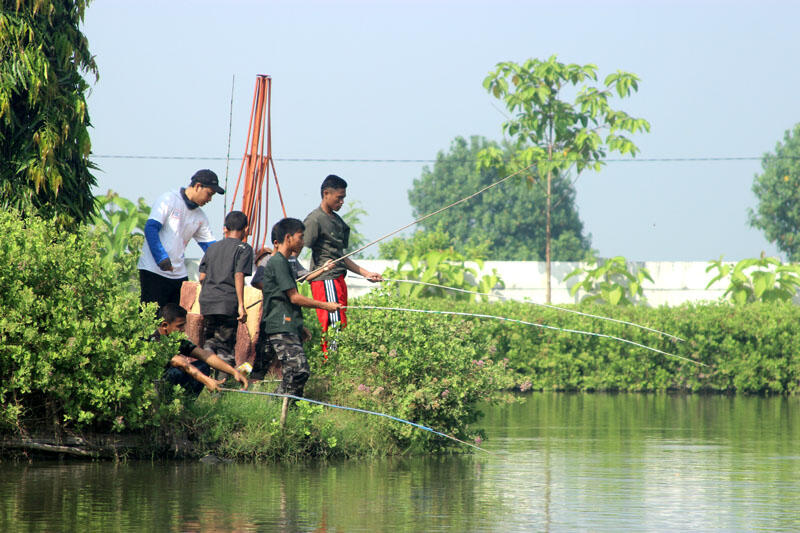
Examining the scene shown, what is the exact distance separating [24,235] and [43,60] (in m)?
4.19

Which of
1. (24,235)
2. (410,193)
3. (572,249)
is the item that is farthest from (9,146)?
(410,193)

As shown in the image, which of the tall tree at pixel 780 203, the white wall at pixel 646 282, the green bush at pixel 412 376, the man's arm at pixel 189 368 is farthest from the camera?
the tall tree at pixel 780 203

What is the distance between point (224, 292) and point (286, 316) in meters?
0.80

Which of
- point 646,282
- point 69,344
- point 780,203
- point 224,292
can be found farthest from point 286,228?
point 780,203

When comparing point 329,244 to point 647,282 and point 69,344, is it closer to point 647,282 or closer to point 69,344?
point 69,344

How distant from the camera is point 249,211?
13.8 metres

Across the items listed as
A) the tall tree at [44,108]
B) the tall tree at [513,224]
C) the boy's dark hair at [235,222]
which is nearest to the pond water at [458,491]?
the boy's dark hair at [235,222]

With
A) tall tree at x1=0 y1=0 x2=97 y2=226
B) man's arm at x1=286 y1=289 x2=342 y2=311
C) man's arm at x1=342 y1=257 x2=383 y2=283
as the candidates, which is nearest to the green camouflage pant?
man's arm at x1=286 y1=289 x2=342 y2=311

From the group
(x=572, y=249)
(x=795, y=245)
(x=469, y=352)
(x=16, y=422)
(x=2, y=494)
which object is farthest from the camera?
(x=572, y=249)

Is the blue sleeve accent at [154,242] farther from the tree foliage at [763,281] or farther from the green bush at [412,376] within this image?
the tree foliage at [763,281]

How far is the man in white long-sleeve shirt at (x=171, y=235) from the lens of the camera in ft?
36.8

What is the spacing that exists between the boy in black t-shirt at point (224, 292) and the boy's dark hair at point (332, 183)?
4.26 feet

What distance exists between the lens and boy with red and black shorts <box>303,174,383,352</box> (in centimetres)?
1177

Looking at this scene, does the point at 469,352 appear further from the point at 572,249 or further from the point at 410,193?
the point at 410,193
